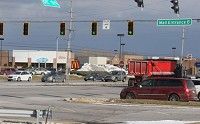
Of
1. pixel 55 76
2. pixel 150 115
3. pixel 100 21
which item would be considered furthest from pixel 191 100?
pixel 55 76

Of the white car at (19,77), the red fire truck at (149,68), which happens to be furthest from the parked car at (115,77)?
the red fire truck at (149,68)

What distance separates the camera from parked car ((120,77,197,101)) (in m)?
27.9

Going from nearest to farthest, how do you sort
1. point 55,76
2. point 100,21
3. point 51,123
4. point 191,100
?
point 51,123, point 191,100, point 100,21, point 55,76

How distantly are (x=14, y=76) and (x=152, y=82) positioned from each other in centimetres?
3986

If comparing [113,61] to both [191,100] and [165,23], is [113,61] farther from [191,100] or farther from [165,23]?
[191,100]

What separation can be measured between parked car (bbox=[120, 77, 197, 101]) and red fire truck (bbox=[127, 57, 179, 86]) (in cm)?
1769

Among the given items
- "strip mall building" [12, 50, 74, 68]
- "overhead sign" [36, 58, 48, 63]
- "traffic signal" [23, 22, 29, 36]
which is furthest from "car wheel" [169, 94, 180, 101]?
"overhead sign" [36, 58, 48, 63]

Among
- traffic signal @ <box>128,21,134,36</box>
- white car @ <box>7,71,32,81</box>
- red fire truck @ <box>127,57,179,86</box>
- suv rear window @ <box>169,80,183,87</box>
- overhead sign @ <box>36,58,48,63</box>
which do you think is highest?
traffic signal @ <box>128,21,134,36</box>

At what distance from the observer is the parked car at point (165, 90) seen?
2788 cm

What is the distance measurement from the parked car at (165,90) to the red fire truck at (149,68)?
58.0ft

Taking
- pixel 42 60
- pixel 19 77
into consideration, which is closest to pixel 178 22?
pixel 19 77

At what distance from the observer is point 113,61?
159 m

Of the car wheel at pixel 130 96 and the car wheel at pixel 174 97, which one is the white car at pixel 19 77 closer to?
the car wheel at pixel 130 96

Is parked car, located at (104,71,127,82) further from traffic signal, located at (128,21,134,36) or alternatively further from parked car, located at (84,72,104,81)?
traffic signal, located at (128,21,134,36)
